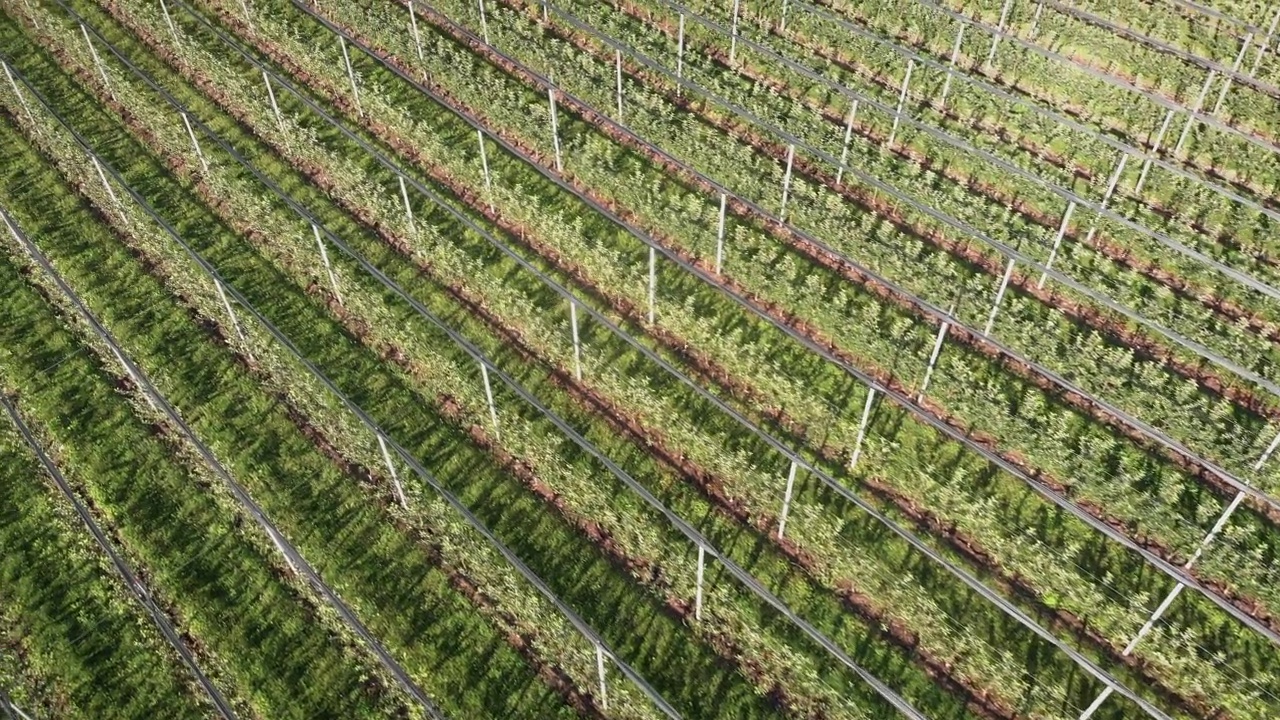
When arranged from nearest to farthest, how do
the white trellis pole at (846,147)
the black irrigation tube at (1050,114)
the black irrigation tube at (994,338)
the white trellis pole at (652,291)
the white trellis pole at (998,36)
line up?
the black irrigation tube at (994,338) < the white trellis pole at (652,291) < the black irrigation tube at (1050,114) < the white trellis pole at (846,147) < the white trellis pole at (998,36)

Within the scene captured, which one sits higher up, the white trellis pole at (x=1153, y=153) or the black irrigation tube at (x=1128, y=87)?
the black irrigation tube at (x=1128, y=87)

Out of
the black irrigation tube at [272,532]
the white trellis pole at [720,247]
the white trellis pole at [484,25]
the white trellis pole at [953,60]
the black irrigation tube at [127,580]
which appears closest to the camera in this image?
the black irrigation tube at [272,532]

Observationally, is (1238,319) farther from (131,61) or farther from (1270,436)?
(131,61)

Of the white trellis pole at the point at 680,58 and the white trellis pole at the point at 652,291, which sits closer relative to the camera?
the white trellis pole at the point at 652,291

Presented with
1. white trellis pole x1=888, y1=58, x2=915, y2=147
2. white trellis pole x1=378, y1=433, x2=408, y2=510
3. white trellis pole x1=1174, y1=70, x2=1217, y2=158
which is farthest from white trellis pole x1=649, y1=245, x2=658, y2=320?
white trellis pole x1=1174, y1=70, x2=1217, y2=158

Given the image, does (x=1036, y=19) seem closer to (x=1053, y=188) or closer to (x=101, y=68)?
(x=1053, y=188)

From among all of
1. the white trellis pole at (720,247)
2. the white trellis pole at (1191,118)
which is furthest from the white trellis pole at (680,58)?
the white trellis pole at (1191,118)

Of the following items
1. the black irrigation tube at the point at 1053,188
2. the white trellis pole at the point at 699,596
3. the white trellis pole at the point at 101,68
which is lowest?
the white trellis pole at the point at 699,596

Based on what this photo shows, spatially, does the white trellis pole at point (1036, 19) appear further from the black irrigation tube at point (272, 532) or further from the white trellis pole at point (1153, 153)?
the black irrigation tube at point (272, 532)
